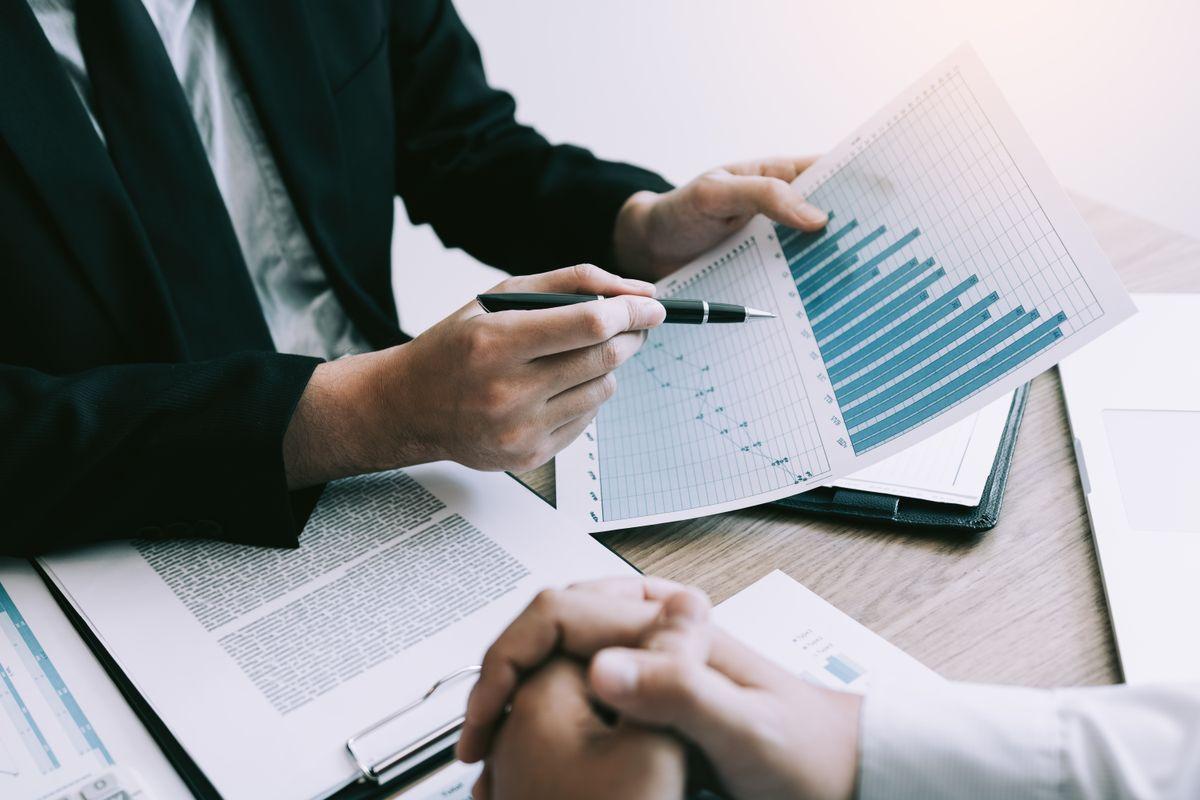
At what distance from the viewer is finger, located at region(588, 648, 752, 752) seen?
0.45 metres

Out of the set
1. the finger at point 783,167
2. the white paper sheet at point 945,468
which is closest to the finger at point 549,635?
the white paper sheet at point 945,468

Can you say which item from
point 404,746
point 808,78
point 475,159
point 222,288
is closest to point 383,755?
point 404,746

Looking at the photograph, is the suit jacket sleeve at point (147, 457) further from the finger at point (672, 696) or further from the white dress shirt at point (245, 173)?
the finger at point (672, 696)

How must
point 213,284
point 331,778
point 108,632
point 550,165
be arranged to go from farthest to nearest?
point 550,165 < point 213,284 < point 108,632 < point 331,778

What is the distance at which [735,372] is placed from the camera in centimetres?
86

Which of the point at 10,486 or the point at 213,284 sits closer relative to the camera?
the point at 10,486

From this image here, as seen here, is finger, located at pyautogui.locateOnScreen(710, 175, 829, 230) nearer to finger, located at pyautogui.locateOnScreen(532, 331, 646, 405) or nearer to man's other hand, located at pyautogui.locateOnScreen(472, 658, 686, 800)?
finger, located at pyautogui.locateOnScreen(532, 331, 646, 405)

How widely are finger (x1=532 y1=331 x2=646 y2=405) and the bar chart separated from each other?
20 cm

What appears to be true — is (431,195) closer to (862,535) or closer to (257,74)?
(257,74)

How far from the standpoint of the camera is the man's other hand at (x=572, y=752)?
0.45 m

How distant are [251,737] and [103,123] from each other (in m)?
0.61

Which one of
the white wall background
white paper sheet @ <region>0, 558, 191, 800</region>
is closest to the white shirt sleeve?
white paper sheet @ <region>0, 558, 191, 800</region>

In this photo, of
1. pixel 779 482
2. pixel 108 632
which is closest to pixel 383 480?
pixel 108 632

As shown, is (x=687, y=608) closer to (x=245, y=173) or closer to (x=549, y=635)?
(x=549, y=635)
